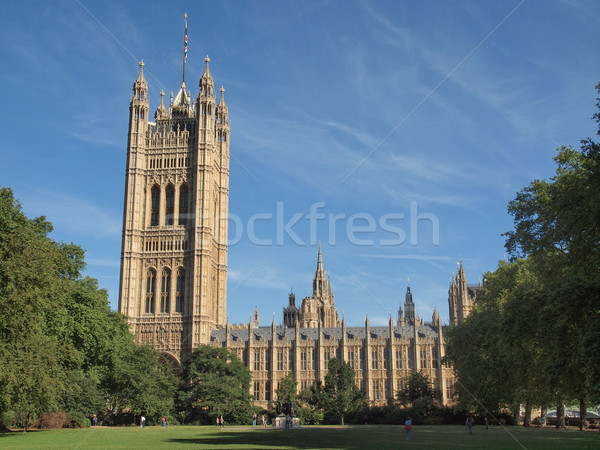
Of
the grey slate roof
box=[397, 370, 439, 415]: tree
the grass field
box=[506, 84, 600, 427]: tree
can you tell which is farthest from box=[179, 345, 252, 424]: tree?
box=[506, 84, 600, 427]: tree

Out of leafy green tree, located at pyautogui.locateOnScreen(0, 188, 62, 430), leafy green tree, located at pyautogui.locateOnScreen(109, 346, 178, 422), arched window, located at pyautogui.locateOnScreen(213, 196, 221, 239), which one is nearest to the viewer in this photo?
leafy green tree, located at pyautogui.locateOnScreen(0, 188, 62, 430)

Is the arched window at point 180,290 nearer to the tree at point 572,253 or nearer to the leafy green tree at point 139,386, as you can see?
the leafy green tree at point 139,386

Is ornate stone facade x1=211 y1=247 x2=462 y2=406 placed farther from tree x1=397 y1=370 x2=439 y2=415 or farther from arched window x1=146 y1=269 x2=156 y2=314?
tree x1=397 y1=370 x2=439 y2=415

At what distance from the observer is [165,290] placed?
89.4m

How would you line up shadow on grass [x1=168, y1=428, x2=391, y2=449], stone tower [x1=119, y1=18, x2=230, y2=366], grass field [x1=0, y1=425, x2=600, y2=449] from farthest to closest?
stone tower [x1=119, y1=18, x2=230, y2=366] → shadow on grass [x1=168, y1=428, x2=391, y2=449] → grass field [x1=0, y1=425, x2=600, y2=449]

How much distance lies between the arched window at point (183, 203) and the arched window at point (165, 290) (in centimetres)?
774

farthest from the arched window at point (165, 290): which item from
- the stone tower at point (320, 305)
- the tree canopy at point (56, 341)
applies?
the stone tower at point (320, 305)

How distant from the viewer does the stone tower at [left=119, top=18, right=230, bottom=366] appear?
3430 inches

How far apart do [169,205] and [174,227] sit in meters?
4.03

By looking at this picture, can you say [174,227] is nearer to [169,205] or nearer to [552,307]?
[169,205]

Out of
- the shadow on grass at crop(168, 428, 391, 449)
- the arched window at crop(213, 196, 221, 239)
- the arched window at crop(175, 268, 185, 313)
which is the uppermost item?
the arched window at crop(213, 196, 221, 239)

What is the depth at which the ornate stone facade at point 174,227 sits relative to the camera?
87188mm

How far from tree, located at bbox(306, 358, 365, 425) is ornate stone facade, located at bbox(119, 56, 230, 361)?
921 inches

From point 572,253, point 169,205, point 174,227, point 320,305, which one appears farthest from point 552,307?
point 320,305
